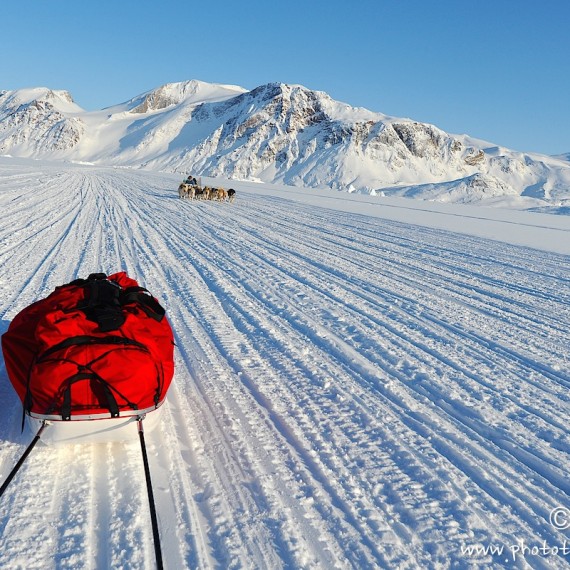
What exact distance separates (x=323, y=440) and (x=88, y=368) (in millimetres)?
1457

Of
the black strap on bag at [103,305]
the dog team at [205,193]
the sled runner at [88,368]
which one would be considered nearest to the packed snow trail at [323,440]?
the sled runner at [88,368]

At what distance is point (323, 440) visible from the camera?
3.30 metres

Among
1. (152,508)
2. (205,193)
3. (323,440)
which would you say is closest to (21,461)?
(152,508)

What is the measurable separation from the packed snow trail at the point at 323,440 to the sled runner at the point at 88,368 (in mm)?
253

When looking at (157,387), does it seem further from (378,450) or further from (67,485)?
(378,450)

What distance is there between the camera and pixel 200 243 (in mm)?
10578

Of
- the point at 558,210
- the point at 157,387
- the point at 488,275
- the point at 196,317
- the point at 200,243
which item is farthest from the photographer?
the point at 558,210

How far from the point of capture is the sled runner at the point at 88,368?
8.95ft

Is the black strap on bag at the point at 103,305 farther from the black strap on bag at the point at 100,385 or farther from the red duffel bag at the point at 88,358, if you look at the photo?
the black strap on bag at the point at 100,385

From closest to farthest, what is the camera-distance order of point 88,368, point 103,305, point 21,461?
point 21,461 → point 88,368 → point 103,305

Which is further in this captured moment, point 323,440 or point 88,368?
point 323,440

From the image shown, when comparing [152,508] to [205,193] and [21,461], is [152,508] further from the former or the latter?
[205,193]

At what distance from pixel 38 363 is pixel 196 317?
2.86 meters

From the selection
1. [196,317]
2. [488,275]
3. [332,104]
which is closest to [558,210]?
[488,275]
